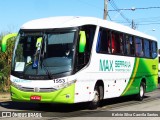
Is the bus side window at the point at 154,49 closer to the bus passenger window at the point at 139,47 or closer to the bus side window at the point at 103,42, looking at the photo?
the bus passenger window at the point at 139,47

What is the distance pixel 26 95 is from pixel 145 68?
9.06 m

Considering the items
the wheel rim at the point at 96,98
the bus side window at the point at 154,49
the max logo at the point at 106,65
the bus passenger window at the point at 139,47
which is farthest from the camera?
the bus side window at the point at 154,49

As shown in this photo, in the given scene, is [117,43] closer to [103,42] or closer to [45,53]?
[103,42]

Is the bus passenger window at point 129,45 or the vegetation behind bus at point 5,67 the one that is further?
the vegetation behind bus at point 5,67

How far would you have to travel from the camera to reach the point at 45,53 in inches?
590

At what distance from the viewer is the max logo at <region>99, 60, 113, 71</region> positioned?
16.7 meters

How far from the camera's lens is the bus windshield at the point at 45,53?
48.2ft

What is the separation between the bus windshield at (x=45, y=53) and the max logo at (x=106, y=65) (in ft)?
7.00

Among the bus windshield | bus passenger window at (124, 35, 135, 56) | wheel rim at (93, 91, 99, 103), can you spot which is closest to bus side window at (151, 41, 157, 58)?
bus passenger window at (124, 35, 135, 56)

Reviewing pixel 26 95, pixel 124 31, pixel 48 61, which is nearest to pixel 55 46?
Answer: pixel 48 61

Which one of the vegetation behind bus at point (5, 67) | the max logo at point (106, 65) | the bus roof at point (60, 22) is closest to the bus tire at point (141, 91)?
the max logo at point (106, 65)

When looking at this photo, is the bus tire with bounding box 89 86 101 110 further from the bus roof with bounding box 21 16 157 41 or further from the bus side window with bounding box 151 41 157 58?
the bus side window with bounding box 151 41 157 58

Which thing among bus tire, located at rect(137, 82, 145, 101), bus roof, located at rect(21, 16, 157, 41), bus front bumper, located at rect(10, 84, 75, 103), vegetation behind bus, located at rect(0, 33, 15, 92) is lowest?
bus tire, located at rect(137, 82, 145, 101)

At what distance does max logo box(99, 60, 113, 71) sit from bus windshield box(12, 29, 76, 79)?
213 centimetres
